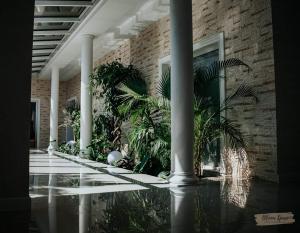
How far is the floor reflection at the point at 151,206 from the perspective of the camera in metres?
2.88

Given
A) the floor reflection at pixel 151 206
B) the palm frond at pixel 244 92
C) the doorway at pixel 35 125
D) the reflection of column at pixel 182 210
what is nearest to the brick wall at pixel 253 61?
the palm frond at pixel 244 92

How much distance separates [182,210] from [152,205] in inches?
15.8

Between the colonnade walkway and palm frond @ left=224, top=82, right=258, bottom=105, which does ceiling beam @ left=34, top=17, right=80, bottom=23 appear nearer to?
the colonnade walkway

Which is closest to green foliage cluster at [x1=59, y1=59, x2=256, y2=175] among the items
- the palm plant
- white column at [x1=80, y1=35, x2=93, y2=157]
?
the palm plant

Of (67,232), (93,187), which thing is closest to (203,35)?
(93,187)

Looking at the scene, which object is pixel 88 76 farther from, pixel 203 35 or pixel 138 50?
pixel 203 35

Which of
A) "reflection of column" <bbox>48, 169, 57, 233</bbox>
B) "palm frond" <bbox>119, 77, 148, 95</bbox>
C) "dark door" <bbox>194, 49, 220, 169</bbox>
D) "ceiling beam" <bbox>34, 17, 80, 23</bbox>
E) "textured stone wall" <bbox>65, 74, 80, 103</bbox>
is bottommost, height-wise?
"reflection of column" <bbox>48, 169, 57, 233</bbox>

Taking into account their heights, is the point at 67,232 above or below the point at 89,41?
below

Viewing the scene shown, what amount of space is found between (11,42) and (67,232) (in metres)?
2.22

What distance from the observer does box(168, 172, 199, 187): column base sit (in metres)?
5.17

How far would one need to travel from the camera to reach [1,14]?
12.3 ft

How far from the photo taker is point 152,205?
3.81 meters

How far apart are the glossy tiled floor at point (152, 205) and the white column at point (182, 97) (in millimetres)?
348

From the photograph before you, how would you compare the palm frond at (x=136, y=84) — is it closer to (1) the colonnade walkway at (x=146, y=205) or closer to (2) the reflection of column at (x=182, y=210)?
(1) the colonnade walkway at (x=146, y=205)
